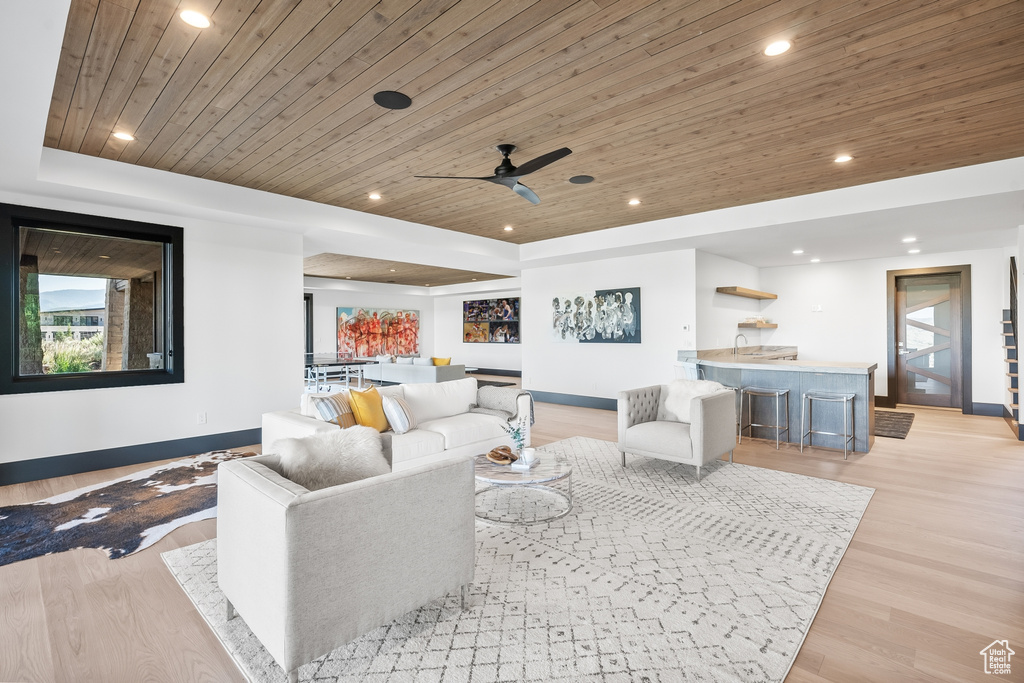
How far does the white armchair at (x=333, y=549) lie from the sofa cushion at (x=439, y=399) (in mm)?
2466

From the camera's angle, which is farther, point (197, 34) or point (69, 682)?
point (197, 34)

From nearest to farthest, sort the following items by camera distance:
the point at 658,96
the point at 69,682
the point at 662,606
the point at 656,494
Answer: the point at 69,682, the point at 662,606, the point at 658,96, the point at 656,494

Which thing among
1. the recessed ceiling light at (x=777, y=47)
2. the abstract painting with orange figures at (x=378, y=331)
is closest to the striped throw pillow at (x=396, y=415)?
the recessed ceiling light at (x=777, y=47)

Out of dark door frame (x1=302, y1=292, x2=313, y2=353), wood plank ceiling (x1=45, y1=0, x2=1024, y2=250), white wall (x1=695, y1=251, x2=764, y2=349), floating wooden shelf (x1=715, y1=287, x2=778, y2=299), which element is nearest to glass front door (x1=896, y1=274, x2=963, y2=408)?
floating wooden shelf (x1=715, y1=287, x2=778, y2=299)

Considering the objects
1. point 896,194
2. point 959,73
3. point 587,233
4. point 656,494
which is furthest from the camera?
point 587,233

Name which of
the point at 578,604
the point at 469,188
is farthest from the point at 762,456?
the point at 469,188

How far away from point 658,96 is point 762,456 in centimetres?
373

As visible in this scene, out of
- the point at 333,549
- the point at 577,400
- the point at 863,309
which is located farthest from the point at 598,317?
the point at 333,549

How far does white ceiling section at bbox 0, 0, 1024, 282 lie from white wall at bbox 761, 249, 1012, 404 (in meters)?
0.48

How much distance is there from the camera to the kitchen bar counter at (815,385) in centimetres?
516

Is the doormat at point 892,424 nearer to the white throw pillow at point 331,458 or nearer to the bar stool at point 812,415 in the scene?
the bar stool at point 812,415

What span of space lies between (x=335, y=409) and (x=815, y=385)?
5012 millimetres

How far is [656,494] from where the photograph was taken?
3805 mm

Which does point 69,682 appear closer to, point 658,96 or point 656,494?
point 656,494
